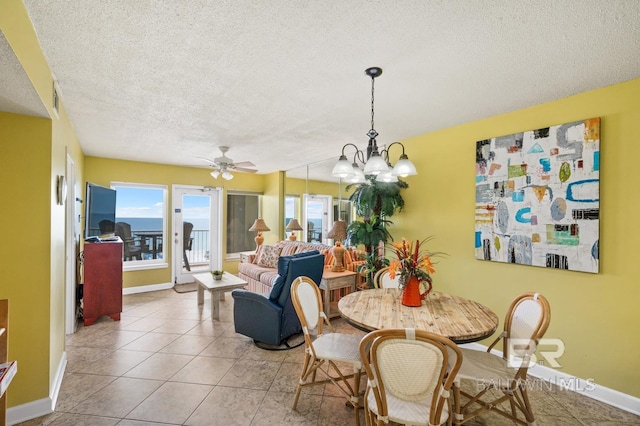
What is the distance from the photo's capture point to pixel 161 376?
2.62 meters

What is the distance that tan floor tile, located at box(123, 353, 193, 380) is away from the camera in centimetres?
263

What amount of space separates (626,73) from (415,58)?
161 centimetres

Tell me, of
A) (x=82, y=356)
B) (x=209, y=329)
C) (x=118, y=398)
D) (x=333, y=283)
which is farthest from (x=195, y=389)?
(x=333, y=283)

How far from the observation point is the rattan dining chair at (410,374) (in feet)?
4.54

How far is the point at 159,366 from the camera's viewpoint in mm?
2797

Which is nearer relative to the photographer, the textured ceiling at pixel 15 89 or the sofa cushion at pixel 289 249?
the textured ceiling at pixel 15 89

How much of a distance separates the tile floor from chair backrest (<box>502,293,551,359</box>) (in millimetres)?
614

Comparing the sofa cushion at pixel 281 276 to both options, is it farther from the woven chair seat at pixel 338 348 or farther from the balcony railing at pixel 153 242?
the balcony railing at pixel 153 242

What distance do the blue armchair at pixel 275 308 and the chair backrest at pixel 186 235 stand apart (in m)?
3.48

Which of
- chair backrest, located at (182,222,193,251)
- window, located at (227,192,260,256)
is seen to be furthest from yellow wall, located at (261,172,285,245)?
chair backrest, located at (182,222,193,251)

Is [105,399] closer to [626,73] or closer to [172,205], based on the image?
[172,205]

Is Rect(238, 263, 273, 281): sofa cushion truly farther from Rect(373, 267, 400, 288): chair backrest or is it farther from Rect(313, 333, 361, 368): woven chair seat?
Rect(313, 333, 361, 368): woven chair seat

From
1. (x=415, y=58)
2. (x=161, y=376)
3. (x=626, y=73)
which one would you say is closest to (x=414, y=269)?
(x=415, y=58)

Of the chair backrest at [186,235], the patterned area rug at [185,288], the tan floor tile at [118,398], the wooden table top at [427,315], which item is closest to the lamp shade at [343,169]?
the wooden table top at [427,315]
